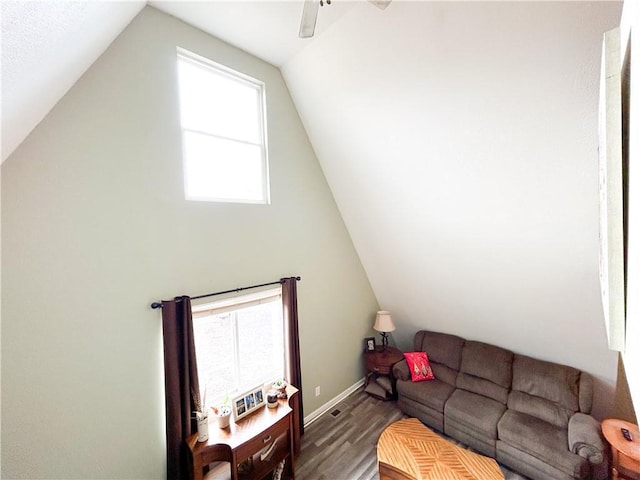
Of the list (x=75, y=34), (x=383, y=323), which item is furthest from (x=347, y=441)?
(x=75, y=34)

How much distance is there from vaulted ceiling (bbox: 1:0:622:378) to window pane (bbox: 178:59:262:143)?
353 millimetres

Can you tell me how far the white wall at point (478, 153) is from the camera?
1642mm

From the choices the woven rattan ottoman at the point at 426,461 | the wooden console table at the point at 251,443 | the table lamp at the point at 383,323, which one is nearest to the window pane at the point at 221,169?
the wooden console table at the point at 251,443

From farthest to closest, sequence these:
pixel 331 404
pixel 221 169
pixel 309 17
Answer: pixel 331 404, pixel 221 169, pixel 309 17

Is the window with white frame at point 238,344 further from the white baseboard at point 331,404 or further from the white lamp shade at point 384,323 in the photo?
the white lamp shade at point 384,323

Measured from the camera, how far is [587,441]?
2.22 meters

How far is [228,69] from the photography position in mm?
2490

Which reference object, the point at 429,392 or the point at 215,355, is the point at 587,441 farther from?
the point at 215,355

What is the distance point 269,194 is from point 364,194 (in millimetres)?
1169

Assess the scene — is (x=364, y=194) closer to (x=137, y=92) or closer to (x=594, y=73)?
(x=594, y=73)

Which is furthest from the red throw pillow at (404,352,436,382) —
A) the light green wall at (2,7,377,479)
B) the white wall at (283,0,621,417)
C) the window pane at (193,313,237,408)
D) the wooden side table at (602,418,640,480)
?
the light green wall at (2,7,377,479)

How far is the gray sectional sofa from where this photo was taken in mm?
2311

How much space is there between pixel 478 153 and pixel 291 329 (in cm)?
250

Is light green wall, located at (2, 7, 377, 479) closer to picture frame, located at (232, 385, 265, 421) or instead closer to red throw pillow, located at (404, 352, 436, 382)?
picture frame, located at (232, 385, 265, 421)
